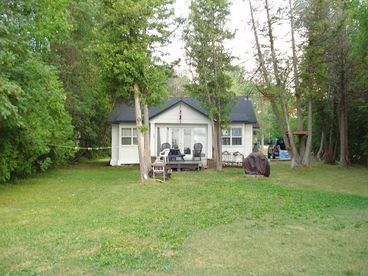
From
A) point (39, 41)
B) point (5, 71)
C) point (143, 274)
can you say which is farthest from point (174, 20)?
point (143, 274)

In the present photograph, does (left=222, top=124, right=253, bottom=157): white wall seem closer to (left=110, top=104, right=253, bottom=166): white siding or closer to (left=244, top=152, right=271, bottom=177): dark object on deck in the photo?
(left=110, top=104, right=253, bottom=166): white siding

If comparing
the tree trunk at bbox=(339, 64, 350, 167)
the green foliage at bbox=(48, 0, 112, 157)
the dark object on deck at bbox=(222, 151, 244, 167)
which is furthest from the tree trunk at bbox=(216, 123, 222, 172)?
the tree trunk at bbox=(339, 64, 350, 167)

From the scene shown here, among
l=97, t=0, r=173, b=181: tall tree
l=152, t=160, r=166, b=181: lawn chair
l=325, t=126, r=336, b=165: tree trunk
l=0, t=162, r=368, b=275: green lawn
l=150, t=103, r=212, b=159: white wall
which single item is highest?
l=97, t=0, r=173, b=181: tall tree

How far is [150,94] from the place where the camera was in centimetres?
1446

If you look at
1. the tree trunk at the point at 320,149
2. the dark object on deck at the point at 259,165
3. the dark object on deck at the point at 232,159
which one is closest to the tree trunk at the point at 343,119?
the tree trunk at the point at 320,149

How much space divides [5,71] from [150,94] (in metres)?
5.67

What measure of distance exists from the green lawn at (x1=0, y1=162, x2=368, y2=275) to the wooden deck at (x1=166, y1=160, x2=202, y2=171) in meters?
6.34

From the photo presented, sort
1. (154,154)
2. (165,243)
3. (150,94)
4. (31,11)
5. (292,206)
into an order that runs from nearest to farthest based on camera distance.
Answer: (165,243)
(292,206)
(31,11)
(150,94)
(154,154)

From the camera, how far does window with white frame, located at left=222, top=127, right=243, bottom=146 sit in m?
23.2

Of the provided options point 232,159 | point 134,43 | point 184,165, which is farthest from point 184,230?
point 232,159

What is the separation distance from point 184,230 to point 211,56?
13.8 m

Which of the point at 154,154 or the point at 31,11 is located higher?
the point at 31,11

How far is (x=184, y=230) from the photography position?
683 centimetres

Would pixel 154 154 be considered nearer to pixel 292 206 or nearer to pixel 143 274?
pixel 292 206
